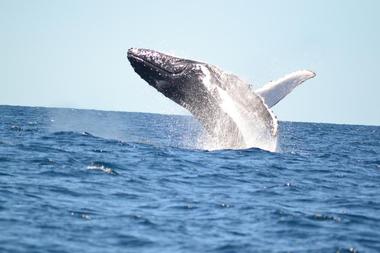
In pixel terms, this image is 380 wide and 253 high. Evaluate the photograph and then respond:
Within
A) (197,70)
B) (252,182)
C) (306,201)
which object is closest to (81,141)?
(197,70)

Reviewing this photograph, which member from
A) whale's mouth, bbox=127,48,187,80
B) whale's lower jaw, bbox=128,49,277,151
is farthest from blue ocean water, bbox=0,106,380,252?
whale's mouth, bbox=127,48,187,80

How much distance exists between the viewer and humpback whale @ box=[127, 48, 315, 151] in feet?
47.2

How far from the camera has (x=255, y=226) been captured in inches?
344

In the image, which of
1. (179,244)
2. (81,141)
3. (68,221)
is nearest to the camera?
(179,244)

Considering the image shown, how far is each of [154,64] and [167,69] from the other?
332 mm

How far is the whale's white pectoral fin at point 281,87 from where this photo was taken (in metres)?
14.8

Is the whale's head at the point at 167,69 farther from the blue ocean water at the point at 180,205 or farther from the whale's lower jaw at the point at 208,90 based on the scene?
the blue ocean water at the point at 180,205

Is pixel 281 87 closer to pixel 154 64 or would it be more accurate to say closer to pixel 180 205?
pixel 154 64

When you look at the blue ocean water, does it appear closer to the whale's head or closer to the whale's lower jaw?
the whale's lower jaw

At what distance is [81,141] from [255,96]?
8242mm

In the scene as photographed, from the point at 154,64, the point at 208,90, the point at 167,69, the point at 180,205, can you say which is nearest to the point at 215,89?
the point at 208,90

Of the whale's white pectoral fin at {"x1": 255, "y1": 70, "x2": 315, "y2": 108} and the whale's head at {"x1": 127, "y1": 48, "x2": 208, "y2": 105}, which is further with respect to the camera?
the whale's white pectoral fin at {"x1": 255, "y1": 70, "x2": 315, "y2": 108}

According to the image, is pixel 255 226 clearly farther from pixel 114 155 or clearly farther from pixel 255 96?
pixel 114 155

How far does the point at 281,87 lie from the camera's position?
14.9 metres
